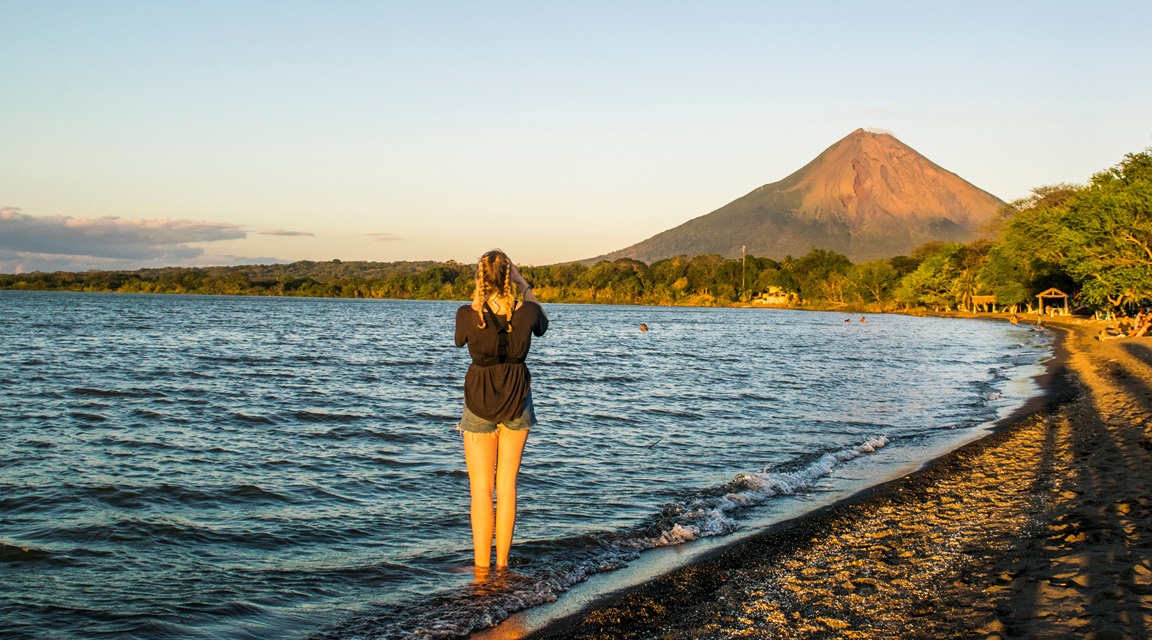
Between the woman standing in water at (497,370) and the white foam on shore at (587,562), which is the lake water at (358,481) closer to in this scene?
the white foam on shore at (587,562)

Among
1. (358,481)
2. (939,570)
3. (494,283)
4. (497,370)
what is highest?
(494,283)

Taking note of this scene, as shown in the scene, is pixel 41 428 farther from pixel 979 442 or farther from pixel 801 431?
pixel 979 442

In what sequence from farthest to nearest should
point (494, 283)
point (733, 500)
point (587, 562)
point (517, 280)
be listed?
point (733, 500) → point (587, 562) → point (517, 280) → point (494, 283)

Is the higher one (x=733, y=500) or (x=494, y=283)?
(x=494, y=283)

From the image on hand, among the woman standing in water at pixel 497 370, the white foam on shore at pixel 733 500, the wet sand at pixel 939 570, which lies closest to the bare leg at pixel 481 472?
the woman standing in water at pixel 497 370

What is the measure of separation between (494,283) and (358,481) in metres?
6.01

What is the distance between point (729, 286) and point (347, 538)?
636ft

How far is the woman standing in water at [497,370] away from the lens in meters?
5.77

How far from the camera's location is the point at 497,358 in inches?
231

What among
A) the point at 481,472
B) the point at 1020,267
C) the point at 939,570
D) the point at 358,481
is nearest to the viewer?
the point at 481,472

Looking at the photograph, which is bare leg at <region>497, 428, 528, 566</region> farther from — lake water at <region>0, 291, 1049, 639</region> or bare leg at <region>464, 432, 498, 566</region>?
lake water at <region>0, 291, 1049, 639</region>

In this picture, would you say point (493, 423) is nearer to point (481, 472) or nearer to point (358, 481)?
point (481, 472)

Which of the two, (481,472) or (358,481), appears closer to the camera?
(481,472)

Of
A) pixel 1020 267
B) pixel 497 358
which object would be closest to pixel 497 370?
Result: pixel 497 358
